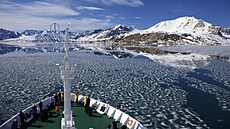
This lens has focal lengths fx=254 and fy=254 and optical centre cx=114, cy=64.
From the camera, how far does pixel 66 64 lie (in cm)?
1546

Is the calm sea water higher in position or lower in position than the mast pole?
lower

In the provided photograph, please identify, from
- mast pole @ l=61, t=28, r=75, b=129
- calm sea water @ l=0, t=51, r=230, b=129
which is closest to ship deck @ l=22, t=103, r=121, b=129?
mast pole @ l=61, t=28, r=75, b=129

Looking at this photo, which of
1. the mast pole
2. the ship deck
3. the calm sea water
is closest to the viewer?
the mast pole

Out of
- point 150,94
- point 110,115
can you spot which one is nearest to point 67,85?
point 110,115

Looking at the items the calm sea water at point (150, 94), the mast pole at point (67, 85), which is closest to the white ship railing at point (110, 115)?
the calm sea water at point (150, 94)

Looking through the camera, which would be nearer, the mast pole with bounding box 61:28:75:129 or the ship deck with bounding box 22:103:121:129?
the mast pole with bounding box 61:28:75:129

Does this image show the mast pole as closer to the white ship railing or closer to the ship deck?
the ship deck

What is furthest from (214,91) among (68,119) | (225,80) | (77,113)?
(68,119)

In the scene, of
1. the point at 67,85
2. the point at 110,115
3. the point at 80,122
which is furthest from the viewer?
the point at 110,115

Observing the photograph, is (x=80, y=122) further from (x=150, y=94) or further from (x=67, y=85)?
(x=150, y=94)

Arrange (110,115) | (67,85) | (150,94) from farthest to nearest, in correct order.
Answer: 1. (150,94)
2. (110,115)
3. (67,85)

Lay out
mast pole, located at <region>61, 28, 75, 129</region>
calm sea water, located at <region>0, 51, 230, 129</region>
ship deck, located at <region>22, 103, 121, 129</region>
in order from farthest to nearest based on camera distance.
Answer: calm sea water, located at <region>0, 51, 230, 129</region> → ship deck, located at <region>22, 103, 121, 129</region> → mast pole, located at <region>61, 28, 75, 129</region>

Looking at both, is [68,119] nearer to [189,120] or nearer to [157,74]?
[189,120]

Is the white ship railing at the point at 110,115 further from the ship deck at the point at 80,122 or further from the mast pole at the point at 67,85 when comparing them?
the mast pole at the point at 67,85
